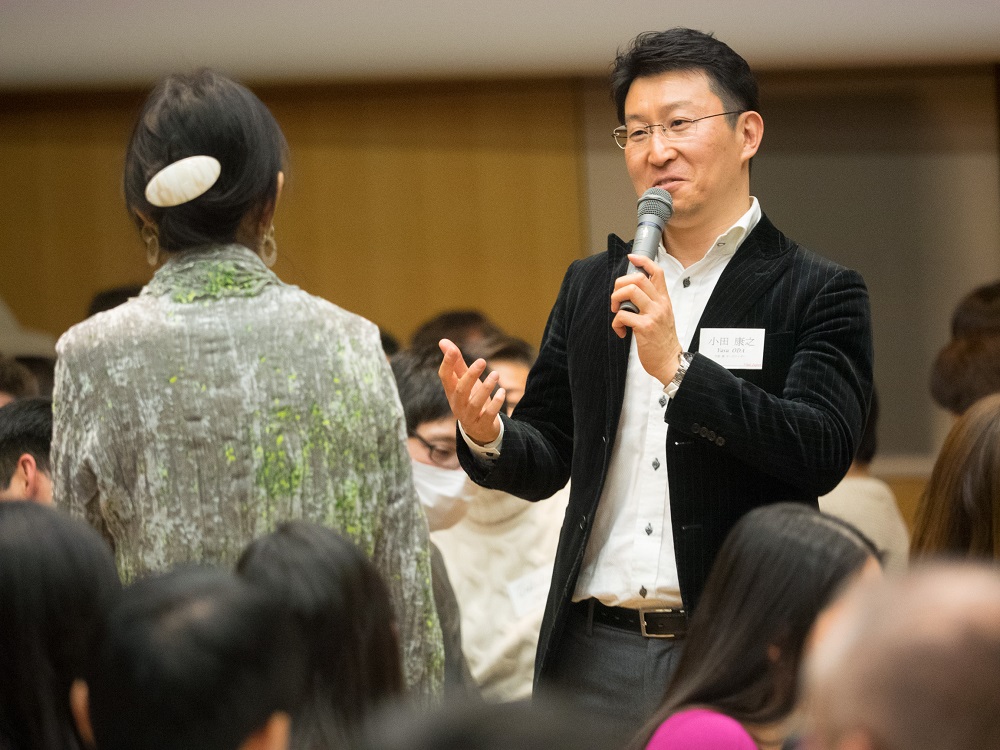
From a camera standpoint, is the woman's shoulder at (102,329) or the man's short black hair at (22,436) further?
the man's short black hair at (22,436)

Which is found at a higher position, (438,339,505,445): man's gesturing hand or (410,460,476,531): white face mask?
(438,339,505,445): man's gesturing hand

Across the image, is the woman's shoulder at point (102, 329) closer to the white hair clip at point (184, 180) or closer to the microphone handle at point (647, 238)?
the white hair clip at point (184, 180)

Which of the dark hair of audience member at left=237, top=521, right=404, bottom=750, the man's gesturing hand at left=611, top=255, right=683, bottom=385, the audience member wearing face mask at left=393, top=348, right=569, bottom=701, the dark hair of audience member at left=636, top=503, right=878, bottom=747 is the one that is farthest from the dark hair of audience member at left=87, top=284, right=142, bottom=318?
the dark hair of audience member at left=636, top=503, right=878, bottom=747

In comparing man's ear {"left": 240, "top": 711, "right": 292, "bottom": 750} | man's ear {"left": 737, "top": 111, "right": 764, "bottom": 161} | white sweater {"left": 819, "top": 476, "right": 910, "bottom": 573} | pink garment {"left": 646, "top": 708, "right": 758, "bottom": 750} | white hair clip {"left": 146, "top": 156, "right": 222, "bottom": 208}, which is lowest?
white sweater {"left": 819, "top": 476, "right": 910, "bottom": 573}

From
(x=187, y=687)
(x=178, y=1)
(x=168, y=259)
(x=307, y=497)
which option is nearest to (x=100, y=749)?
(x=187, y=687)

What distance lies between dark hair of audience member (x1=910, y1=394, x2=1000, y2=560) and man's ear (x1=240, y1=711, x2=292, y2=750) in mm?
1216

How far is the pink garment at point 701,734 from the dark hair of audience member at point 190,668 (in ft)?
1.56

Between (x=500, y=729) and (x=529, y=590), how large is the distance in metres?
2.35

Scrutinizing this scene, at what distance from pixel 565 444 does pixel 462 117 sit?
341 cm

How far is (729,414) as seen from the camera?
1878 millimetres

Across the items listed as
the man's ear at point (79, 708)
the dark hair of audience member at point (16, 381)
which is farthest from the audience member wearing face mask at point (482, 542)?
the man's ear at point (79, 708)

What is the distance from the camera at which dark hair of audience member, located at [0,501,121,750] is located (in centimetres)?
141

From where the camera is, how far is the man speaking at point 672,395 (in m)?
1.90

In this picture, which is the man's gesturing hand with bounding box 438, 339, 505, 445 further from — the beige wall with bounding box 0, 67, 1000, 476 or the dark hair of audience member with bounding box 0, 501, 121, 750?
the beige wall with bounding box 0, 67, 1000, 476
